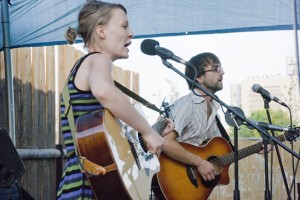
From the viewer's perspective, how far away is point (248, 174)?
25.7ft

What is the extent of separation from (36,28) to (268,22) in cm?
214

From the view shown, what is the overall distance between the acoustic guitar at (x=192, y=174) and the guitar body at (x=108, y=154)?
5.64 feet

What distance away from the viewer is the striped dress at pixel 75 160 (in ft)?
9.08

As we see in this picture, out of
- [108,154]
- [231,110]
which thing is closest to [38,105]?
[231,110]

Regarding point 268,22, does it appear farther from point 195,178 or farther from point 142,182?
point 142,182

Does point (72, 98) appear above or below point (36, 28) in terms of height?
below

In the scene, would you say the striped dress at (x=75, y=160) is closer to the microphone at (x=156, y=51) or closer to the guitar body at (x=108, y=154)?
the guitar body at (x=108, y=154)

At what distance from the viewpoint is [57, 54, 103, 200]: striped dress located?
2.77 meters

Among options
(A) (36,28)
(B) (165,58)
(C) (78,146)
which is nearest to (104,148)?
(C) (78,146)

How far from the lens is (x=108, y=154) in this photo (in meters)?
2.73

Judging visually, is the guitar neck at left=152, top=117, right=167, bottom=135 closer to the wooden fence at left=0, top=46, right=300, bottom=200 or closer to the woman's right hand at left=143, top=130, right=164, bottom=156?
the woman's right hand at left=143, top=130, right=164, bottom=156

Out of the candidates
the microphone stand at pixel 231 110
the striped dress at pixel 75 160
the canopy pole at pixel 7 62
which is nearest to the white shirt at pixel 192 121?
the microphone stand at pixel 231 110

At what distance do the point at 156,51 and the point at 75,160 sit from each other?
1.08m

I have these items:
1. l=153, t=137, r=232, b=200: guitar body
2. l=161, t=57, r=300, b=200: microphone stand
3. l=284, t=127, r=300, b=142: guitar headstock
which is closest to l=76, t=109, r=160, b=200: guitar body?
l=161, t=57, r=300, b=200: microphone stand
